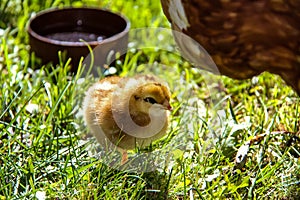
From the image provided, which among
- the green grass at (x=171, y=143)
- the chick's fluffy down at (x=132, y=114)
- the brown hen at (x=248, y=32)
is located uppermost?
the brown hen at (x=248, y=32)

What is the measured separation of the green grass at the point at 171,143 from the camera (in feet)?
5.78

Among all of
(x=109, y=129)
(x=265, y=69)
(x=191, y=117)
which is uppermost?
(x=265, y=69)

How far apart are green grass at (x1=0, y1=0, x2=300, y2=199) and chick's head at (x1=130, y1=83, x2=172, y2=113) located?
0.17 m

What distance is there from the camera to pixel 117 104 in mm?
1935

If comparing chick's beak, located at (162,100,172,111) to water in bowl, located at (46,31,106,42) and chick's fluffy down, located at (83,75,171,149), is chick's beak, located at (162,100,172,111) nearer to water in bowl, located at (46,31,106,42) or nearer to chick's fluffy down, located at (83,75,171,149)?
chick's fluffy down, located at (83,75,171,149)

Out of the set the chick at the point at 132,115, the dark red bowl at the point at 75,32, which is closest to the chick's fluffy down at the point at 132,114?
the chick at the point at 132,115

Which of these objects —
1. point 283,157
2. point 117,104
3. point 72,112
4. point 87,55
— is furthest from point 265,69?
point 87,55

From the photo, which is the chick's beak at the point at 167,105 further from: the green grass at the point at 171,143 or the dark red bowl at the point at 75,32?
the dark red bowl at the point at 75,32

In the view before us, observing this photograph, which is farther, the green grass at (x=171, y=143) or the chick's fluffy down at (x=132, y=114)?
the chick's fluffy down at (x=132, y=114)

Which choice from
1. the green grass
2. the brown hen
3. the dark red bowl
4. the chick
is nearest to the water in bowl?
the dark red bowl

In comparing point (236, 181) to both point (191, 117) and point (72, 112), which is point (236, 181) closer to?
point (191, 117)

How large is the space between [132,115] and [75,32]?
0.99m

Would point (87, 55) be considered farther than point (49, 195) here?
Yes

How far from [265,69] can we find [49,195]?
702mm
